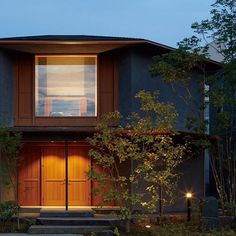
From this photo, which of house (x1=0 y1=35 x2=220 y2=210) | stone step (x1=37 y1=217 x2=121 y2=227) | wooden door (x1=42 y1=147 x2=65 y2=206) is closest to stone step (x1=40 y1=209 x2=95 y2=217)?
stone step (x1=37 y1=217 x2=121 y2=227)

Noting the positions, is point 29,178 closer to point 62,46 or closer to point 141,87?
point 62,46

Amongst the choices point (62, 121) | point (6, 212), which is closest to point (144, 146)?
point (6, 212)

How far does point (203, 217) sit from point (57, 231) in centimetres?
413

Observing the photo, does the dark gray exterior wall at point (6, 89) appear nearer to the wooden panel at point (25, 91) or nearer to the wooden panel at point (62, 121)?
the wooden panel at point (25, 91)

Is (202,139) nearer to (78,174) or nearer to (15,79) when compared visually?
(78,174)

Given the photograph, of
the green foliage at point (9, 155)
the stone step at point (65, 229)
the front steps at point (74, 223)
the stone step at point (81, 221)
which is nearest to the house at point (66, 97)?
the green foliage at point (9, 155)

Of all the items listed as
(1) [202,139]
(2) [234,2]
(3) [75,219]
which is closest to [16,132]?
(3) [75,219]

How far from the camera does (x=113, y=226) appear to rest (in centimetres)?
1630

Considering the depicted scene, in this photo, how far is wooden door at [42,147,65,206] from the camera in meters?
20.1

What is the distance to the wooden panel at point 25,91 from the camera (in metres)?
19.8

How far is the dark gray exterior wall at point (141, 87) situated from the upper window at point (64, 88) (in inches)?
42.0

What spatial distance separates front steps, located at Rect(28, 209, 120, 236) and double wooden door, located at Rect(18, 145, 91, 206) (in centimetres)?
200

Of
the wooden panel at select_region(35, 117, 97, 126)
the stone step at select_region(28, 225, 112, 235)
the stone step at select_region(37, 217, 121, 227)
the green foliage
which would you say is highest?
the wooden panel at select_region(35, 117, 97, 126)

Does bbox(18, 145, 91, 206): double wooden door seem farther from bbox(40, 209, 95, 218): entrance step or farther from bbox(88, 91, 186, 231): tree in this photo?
bbox(88, 91, 186, 231): tree
